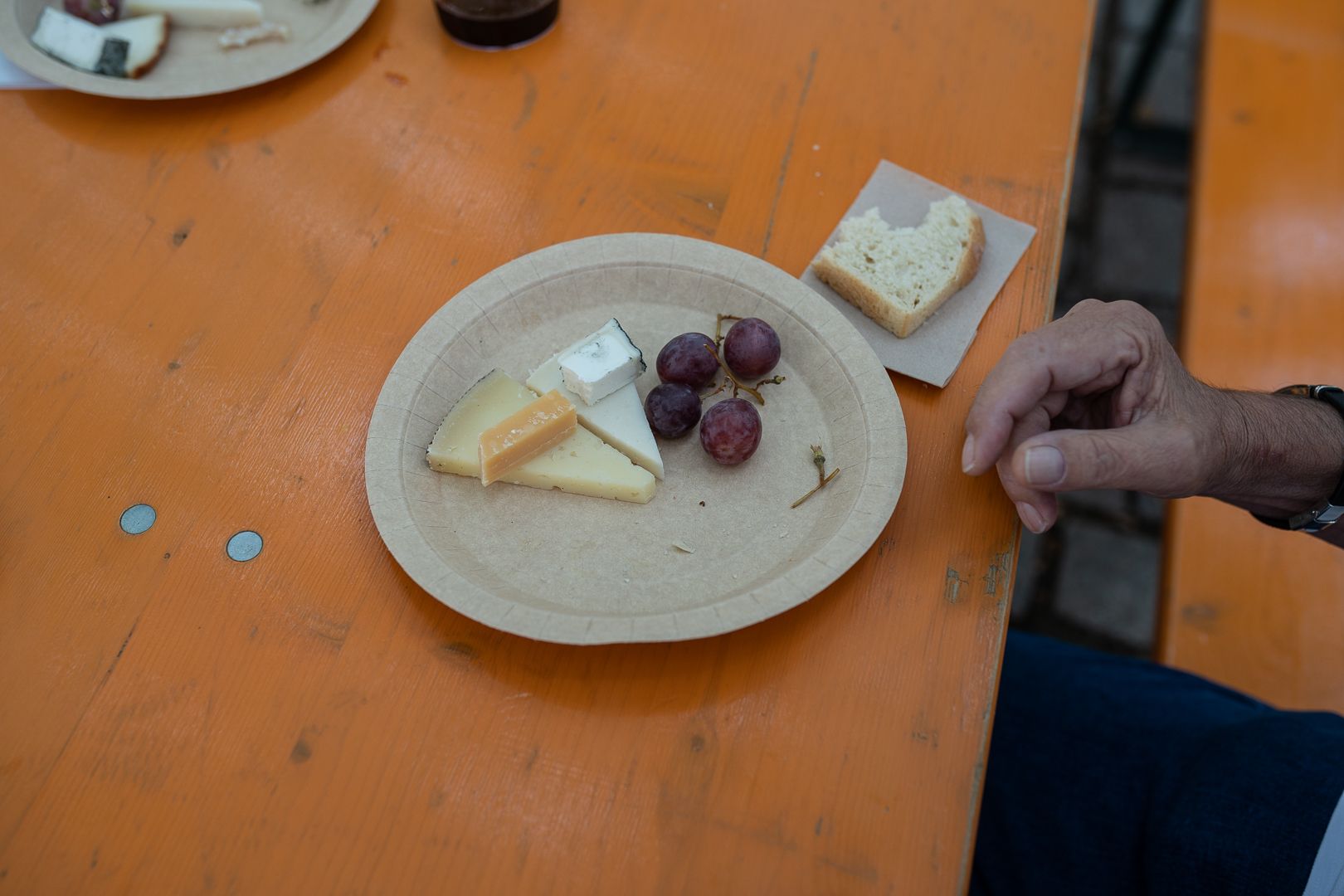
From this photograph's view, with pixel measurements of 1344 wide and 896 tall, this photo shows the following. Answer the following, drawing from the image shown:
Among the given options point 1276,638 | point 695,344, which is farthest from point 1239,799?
point 695,344

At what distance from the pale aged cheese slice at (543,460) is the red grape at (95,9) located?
106 cm

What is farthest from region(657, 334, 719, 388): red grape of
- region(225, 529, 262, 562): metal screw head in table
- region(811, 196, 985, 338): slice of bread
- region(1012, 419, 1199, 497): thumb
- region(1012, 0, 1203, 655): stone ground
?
region(1012, 0, 1203, 655): stone ground

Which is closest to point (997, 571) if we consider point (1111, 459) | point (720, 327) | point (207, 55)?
point (1111, 459)

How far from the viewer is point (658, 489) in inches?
42.9

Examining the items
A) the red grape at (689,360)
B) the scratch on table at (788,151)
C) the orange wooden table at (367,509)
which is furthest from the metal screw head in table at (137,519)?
the scratch on table at (788,151)

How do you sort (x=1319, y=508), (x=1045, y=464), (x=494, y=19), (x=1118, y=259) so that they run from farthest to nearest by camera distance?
(x=1118, y=259), (x=494, y=19), (x=1319, y=508), (x=1045, y=464)

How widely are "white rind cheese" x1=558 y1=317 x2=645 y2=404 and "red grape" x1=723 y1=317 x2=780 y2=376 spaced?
0.39 ft

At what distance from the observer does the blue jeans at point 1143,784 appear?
1.08 metres

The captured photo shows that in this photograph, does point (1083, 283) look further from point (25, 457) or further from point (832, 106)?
point (25, 457)

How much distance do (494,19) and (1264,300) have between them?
1425 mm

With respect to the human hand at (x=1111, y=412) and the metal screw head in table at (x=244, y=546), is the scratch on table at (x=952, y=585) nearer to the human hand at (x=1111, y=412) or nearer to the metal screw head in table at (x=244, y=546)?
the human hand at (x=1111, y=412)

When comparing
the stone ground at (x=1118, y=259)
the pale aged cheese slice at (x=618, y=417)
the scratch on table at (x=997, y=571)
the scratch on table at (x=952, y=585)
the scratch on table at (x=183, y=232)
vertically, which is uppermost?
the pale aged cheese slice at (x=618, y=417)

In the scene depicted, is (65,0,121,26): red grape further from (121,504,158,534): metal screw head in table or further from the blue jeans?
the blue jeans

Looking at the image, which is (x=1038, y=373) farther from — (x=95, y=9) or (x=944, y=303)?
(x=95, y=9)
